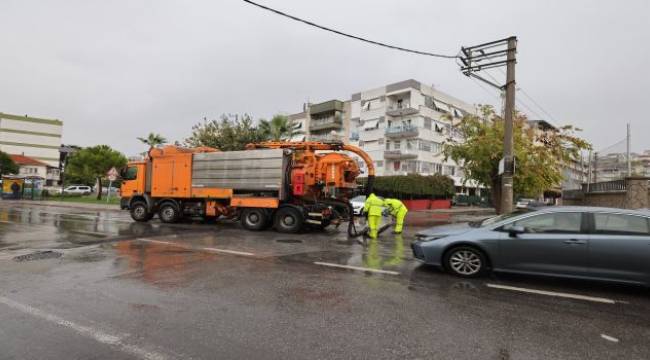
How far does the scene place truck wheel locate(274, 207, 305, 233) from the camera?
39.7ft

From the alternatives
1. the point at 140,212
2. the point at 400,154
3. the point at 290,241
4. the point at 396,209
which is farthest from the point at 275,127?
the point at 400,154

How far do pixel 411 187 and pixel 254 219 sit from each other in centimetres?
2257

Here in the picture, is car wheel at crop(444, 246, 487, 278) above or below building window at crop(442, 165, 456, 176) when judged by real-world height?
below

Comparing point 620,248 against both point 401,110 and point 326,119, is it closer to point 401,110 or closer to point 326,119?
point 401,110

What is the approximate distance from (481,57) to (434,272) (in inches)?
363

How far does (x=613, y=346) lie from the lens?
3.62 meters

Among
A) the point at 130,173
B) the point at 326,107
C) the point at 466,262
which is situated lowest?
the point at 466,262

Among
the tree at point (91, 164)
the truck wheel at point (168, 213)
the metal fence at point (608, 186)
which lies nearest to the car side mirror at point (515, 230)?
the metal fence at point (608, 186)

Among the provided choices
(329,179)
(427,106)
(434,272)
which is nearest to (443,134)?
(427,106)

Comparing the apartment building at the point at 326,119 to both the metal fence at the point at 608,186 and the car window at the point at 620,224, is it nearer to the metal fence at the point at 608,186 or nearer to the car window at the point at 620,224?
the metal fence at the point at 608,186

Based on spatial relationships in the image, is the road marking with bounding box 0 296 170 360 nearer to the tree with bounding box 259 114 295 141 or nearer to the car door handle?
the car door handle

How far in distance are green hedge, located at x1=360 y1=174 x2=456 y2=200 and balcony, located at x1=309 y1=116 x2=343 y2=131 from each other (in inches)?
894

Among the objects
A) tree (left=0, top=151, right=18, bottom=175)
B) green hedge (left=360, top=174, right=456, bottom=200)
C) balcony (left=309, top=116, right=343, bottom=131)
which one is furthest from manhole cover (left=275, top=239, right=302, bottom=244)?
tree (left=0, top=151, right=18, bottom=175)

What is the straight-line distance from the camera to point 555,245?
5703 millimetres
